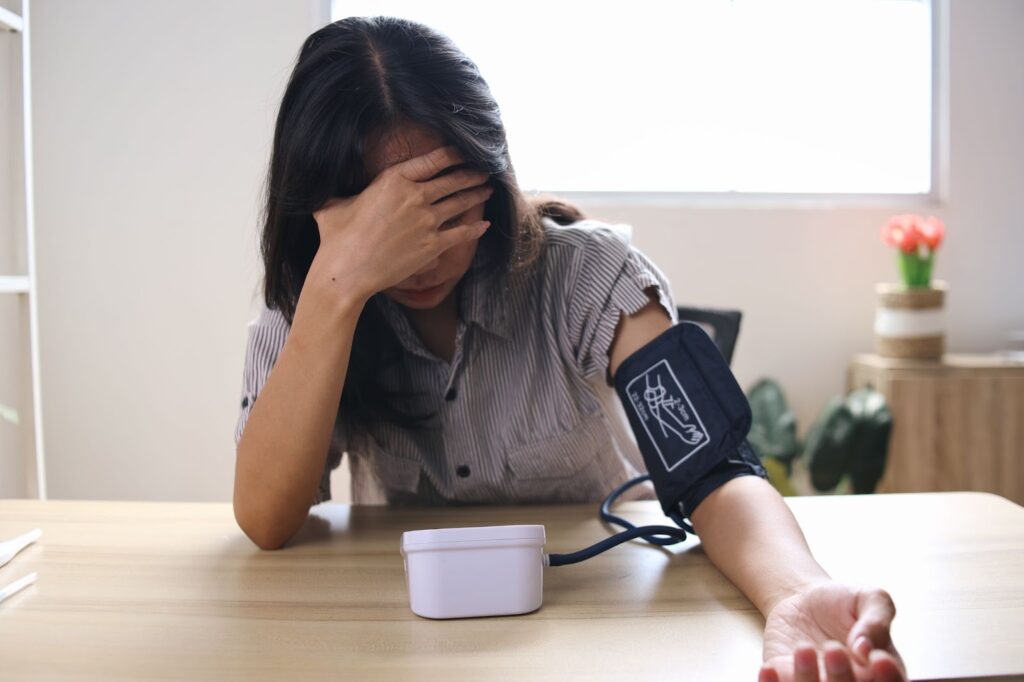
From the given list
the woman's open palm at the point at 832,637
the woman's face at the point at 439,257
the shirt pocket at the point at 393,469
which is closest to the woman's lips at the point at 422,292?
the woman's face at the point at 439,257

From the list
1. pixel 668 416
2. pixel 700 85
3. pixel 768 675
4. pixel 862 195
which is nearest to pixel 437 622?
pixel 768 675

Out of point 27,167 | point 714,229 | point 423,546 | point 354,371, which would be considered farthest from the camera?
point 714,229

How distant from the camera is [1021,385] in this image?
9.01 feet

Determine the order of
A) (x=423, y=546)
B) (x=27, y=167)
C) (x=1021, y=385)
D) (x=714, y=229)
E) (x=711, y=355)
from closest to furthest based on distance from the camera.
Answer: (x=423, y=546) < (x=711, y=355) < (x=27, y=167) < (x=1021, y=385) < (x=714, y=229)

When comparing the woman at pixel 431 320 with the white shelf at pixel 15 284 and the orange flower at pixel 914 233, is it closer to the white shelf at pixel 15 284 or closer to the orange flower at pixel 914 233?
the white shelf at pixel 15 284

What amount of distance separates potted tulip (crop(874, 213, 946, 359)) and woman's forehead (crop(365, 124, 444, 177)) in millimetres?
2225

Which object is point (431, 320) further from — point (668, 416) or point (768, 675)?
point (768, 675)

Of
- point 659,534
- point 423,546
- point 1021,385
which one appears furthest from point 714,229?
point 423,546

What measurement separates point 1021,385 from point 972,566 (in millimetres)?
2246

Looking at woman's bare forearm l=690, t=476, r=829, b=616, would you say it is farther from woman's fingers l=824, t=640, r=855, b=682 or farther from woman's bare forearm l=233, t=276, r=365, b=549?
woman's bare forearm l=233, t=276, r=365, b=549

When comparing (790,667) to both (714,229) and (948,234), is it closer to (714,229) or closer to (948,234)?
(714,229)

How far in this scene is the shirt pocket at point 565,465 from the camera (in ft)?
3.81

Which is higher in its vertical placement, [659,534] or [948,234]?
[948,234]

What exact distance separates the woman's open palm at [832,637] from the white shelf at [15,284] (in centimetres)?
187
